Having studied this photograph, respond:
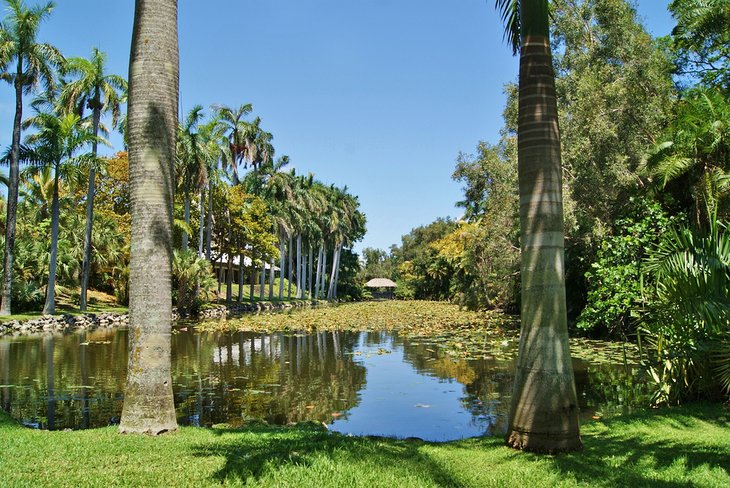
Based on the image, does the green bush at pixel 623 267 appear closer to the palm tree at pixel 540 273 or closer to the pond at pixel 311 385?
the pond at pixel 311 385

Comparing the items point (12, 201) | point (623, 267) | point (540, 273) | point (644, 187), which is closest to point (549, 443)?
point (540, 273)

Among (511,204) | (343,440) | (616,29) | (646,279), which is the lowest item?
(343,440)

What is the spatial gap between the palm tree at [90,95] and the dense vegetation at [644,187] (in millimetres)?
21589

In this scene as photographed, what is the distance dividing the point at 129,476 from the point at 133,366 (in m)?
2.25

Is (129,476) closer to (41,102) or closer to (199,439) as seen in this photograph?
(199,439)

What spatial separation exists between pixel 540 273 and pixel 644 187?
13.8 m

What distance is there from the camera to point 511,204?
24.1 meters

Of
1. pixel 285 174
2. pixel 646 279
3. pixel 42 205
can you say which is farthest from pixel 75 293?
pixel 646 279

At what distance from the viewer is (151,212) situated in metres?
6.88

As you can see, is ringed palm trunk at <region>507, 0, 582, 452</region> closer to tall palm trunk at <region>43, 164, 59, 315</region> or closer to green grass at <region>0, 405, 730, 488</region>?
green grass at <region>0, 405, 730, 488</region>

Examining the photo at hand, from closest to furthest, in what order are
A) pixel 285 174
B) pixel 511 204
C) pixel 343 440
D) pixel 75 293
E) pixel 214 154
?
pixel 343 440 → pixel 511 204 → pixel 75 293 → pixel 214 154 → pixel 285 174

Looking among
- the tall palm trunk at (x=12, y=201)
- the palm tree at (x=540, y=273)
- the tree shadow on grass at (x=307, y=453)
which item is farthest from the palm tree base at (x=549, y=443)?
the tall palm trunk at (x=12, y=201)

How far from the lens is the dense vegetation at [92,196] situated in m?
26.6

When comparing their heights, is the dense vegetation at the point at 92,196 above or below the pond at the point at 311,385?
above
